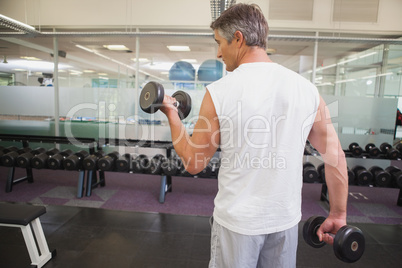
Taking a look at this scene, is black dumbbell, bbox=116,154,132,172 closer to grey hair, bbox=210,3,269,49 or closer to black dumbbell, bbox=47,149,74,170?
black dumbbell, bbox=47,149,74,170

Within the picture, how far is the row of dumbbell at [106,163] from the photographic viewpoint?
109 inches

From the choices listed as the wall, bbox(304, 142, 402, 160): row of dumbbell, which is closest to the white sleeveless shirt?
bbox(304, 142, 402, 160): row of dumbbell

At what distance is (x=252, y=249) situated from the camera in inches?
27.5

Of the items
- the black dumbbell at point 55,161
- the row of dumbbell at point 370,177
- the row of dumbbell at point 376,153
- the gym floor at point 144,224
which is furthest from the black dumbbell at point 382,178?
the black dumbbell at point 55,161

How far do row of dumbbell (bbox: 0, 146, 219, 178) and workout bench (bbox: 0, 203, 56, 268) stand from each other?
1091 mm

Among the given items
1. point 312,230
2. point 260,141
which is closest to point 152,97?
point 260,141

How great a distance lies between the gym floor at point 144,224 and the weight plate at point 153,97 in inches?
52.0

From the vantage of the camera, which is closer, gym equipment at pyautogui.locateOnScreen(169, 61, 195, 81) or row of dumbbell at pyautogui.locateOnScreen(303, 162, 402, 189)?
row of dumbbell at pyautogui.locateOnScreen(303, 162, 402, 189)

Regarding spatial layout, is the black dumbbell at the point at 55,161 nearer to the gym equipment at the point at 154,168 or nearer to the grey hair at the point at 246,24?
the gym equipment at the point at 154,168

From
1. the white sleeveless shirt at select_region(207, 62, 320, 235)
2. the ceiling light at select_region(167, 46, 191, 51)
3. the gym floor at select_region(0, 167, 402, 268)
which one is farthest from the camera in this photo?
the ceiling light at select_region(167, 46, 191, 51)

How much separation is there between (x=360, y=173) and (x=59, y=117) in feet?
15.0

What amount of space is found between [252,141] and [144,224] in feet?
6.38

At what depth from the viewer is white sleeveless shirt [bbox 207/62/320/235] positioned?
0.64m

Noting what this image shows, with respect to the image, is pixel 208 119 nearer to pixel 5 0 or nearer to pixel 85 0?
pixel 85 0
